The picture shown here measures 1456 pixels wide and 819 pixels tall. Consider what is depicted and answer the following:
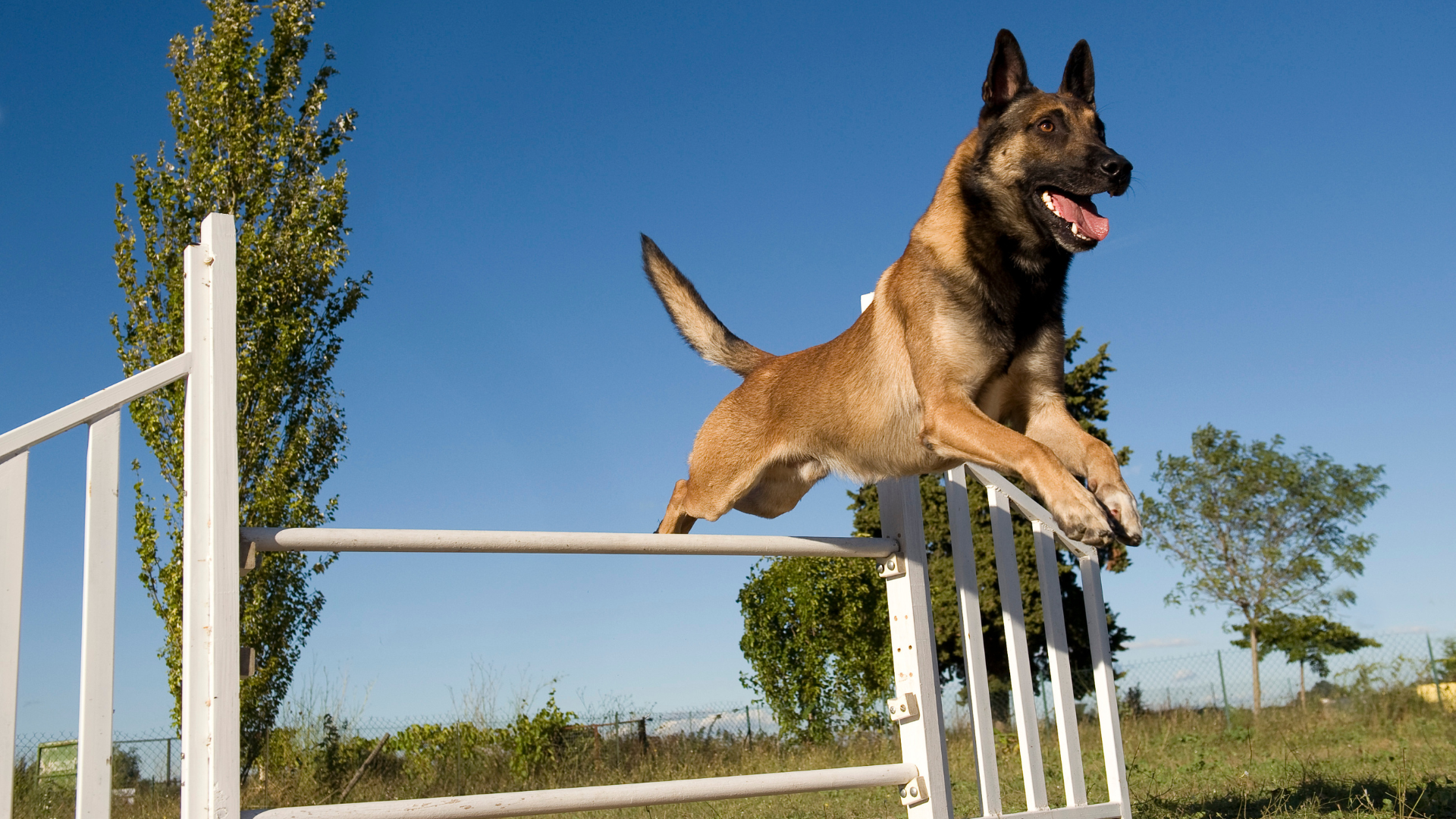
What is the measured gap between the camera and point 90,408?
235cm

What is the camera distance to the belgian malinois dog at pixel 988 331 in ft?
11.4

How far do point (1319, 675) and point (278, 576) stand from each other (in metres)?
18.1

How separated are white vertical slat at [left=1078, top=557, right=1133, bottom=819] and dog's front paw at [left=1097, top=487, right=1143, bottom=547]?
0.88 meters

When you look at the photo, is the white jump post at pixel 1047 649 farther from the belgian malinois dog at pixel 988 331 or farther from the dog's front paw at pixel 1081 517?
the dog's front paw at pixel 1081 517

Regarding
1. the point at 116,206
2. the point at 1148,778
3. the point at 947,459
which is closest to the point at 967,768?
the point at 1148,778

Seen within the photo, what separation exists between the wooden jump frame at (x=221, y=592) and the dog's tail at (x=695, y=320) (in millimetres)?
1989

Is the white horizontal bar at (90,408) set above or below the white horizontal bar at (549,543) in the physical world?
above

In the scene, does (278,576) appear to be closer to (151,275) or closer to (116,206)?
(151,275)

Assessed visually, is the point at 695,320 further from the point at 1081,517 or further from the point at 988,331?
the point at 1081,517

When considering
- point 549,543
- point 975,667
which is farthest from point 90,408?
point 975,667

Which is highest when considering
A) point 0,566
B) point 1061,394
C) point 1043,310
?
point 1043,310

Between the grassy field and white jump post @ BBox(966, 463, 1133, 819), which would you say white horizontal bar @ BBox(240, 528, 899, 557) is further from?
the grassy field

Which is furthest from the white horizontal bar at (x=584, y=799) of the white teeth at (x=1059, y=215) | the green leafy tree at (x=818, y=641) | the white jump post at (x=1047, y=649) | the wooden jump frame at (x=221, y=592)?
the green leafy tree at (x=818, y=641)

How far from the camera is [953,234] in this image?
3867mm
